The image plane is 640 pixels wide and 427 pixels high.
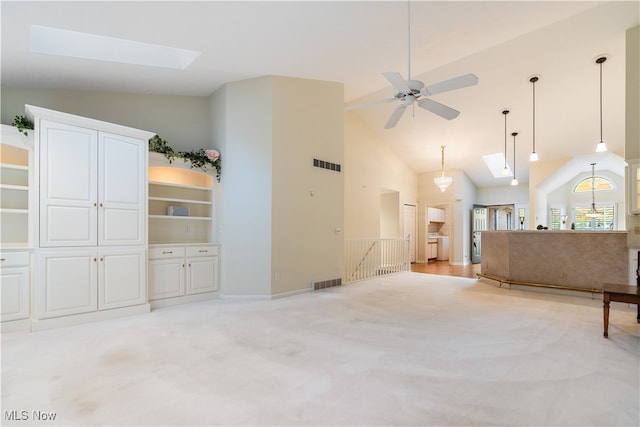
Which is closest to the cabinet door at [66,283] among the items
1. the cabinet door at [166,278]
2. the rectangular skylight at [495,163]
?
the cabinet door at [166,278]

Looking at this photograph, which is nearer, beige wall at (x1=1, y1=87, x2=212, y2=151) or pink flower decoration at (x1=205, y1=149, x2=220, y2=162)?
beige wall at (x1=1, y1=87, x2=212, y2=151)

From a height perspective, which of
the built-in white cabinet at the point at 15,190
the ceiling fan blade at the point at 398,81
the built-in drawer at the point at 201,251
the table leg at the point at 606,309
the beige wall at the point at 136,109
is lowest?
the table leg at the point at 606,309

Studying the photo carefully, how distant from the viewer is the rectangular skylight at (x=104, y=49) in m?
3.48

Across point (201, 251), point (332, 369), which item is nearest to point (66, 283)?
point (201, 251)

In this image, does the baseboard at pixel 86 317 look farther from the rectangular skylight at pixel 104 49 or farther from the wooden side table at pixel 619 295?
the wooden side table at pixel 619 295

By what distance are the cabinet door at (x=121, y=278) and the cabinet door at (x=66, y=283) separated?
74 millimetres

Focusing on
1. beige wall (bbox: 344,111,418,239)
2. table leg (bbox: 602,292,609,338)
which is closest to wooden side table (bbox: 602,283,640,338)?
table leg (bbox: 602,292,609,338)

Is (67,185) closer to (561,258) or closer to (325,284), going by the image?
(325,284)

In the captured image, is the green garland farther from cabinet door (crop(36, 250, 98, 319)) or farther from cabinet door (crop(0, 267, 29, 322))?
cabinet door (crop(0, 267, 29, 322))

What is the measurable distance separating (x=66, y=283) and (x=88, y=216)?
81cm

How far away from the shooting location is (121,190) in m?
3.94

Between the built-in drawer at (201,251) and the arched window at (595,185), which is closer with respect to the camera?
the built-in drawer at (201,251)

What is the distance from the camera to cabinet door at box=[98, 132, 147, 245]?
3.79 metres

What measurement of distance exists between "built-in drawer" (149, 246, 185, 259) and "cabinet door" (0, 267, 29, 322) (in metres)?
1.32
